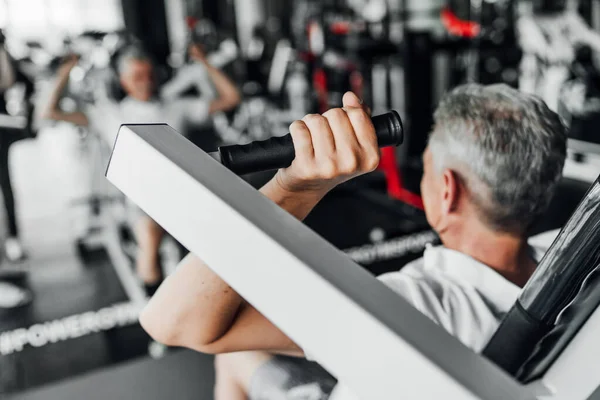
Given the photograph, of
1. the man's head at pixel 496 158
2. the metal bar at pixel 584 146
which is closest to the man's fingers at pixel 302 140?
the man's head at pixel 496 158

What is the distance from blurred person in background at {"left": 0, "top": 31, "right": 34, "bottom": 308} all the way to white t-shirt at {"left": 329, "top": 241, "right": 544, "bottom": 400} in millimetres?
2042

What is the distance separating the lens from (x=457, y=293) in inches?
30.6

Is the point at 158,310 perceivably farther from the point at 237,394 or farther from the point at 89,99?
the point at 89,99

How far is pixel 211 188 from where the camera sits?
1.42ft

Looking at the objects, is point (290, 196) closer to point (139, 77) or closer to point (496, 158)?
point (496, 158)

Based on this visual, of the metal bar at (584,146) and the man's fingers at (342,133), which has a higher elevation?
the man's fingers at (342,133)

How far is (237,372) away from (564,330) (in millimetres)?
719

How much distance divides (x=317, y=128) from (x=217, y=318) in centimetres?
31

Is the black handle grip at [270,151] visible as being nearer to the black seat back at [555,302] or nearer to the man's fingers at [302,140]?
the man's fingers at [302,140]

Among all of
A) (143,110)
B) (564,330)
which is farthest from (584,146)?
(564,330)

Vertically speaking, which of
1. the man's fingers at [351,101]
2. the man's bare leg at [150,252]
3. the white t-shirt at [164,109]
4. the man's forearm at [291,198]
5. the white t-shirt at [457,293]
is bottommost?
the man's bare leg at [150,252]

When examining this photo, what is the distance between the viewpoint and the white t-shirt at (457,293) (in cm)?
74

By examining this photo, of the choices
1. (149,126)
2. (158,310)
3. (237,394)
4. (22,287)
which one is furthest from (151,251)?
(149,126)

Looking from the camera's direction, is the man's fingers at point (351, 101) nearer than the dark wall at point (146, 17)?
Yes
